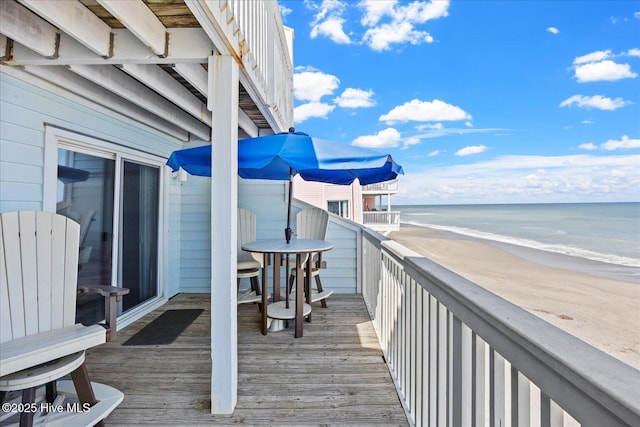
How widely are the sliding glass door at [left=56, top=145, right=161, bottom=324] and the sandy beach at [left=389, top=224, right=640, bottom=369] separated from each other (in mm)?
4973

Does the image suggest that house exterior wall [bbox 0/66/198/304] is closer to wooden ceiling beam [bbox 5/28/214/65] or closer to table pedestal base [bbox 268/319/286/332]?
wooden ceiling beam [bbox 5/28/214/65]

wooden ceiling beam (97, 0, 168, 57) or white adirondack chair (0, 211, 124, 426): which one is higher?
wooden ceiling beam (97, 0, 168, 57)

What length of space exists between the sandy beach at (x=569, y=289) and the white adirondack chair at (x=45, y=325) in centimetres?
430

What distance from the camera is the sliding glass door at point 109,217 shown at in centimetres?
286

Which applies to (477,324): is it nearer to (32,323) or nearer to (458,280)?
(458,280)

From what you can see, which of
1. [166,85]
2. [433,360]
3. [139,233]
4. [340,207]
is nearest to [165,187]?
[139,233]

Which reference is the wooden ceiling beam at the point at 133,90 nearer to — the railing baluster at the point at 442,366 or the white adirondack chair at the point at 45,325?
the white adirondack chair at the point at 45,325

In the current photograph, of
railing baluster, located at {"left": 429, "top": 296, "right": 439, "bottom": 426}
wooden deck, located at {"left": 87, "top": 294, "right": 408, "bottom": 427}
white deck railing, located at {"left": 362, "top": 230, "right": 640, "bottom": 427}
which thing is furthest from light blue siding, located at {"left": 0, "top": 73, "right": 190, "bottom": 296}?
railing baluster, located at {"left": 429, "top": 296, "right": 439, "bottom": 426}

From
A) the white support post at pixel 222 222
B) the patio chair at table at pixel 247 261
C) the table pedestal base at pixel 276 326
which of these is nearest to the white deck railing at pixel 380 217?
the patio chair at table at pixel 247 261

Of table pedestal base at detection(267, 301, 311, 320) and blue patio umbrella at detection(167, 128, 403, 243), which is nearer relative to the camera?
blue patio umbrella at detection(167, 128, 403, 243)

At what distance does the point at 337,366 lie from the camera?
8.46 ft

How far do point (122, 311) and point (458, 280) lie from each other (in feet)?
11.6

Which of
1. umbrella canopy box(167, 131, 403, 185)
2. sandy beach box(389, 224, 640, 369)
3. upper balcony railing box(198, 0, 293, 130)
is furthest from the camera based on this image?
sandy beach box(389, 224, 640, 369)

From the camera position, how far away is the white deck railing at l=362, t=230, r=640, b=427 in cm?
57
